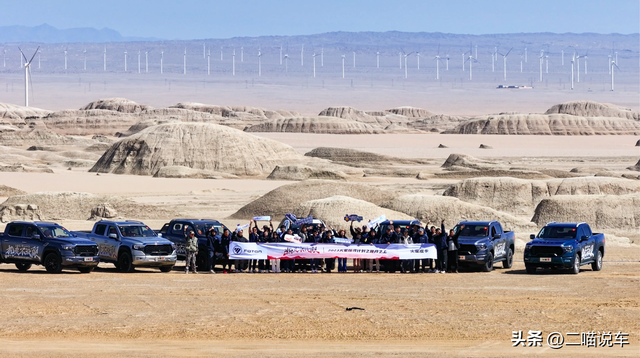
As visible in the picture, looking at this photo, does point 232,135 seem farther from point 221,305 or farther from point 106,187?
point 221,305

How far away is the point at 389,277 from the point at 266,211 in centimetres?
2051

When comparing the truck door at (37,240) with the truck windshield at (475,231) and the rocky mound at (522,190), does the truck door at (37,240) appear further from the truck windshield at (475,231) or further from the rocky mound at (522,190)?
the rocky mound at (522,190)

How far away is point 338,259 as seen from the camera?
26875mm

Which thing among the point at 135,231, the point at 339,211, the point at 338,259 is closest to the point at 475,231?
the point at 338,259

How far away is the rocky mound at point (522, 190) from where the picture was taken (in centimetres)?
4838

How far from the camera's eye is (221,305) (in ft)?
66.8

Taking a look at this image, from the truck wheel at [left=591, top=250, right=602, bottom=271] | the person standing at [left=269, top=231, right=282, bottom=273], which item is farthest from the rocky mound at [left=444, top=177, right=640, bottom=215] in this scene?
the person standing at [left=269, top=231, right=282, bottom=273]

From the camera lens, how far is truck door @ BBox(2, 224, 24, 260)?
25.8m

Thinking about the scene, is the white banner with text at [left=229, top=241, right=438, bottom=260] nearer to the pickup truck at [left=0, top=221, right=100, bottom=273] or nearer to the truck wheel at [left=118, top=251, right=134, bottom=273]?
the truck wheel at [left=118, top=251, right=134, bottom=273]

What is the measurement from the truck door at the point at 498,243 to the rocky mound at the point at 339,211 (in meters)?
10.7

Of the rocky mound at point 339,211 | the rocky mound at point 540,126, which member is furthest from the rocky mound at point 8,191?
the rocky mound at point 540,126

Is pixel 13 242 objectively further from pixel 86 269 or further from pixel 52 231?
pixel 86 269

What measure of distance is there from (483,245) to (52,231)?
11041 millimetres

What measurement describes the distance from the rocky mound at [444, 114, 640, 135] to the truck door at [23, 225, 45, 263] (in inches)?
5389
